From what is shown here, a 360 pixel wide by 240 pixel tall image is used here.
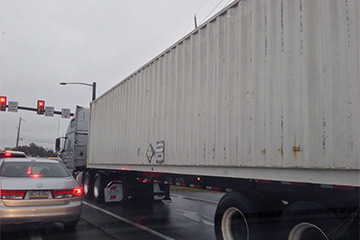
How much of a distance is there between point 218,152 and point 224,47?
153 cm

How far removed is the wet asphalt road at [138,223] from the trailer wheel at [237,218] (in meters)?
1.74

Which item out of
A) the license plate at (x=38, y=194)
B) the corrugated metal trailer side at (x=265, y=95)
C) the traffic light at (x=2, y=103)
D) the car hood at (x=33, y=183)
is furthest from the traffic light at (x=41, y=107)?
the license plate at (x=38, y=194)

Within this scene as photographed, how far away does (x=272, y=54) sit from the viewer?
412 cm

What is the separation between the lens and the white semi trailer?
10.8ft

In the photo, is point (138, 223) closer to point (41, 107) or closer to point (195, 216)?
point (195, 216)

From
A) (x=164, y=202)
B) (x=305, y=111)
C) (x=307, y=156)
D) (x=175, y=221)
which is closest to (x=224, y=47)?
(x=305, y=111)

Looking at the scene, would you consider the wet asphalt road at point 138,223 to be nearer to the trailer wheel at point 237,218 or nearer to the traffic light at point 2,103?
the trailer wheel at point 237,218

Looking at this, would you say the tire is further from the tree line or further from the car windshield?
the tree line

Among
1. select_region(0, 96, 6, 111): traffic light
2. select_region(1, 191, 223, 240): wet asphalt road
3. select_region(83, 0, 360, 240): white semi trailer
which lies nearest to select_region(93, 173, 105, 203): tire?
select_region(1, 191, 223, 240): wet asphalt road

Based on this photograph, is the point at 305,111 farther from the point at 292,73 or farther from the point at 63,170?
the point at 63,170

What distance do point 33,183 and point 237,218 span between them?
349 cm

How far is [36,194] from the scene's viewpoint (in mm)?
5859

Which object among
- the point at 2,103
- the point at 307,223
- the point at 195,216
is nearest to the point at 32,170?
the point at 195,216

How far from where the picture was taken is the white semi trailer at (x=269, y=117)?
330 centimetres
